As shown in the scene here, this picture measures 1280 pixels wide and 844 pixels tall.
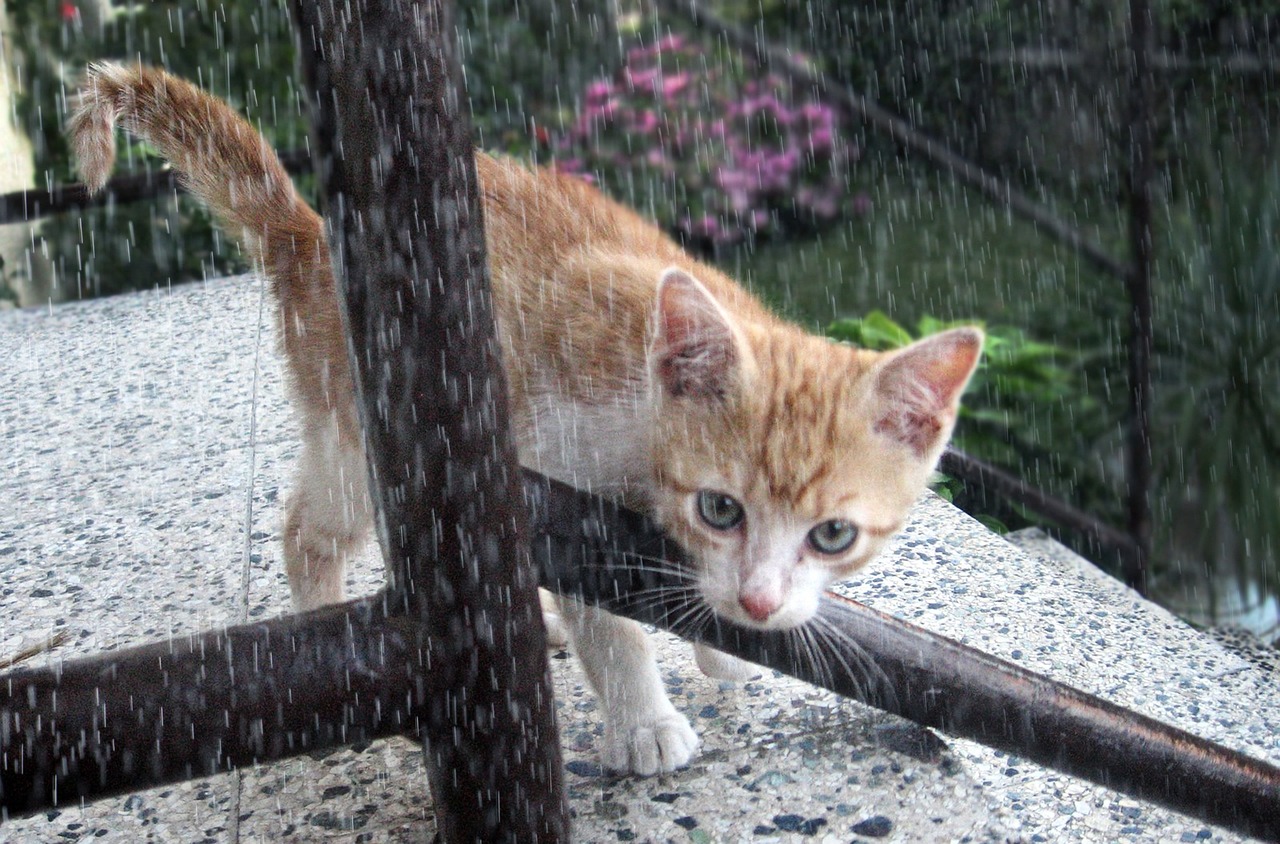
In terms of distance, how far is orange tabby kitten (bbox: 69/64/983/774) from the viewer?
1.74 m

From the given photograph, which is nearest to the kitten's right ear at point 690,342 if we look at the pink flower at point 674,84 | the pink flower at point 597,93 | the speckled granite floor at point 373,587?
the speckled granite floor at point 373,587

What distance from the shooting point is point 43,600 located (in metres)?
2.36

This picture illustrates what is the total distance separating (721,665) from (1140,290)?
Result: 202cm

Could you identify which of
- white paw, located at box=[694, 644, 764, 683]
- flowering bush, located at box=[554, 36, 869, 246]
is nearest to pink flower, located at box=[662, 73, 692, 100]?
flowering bush, located at box=[554, 36, 869, 246]

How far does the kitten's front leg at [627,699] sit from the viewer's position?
185 centimetres

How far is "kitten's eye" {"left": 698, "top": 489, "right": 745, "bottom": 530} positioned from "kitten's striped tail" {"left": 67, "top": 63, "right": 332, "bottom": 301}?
0.83 metres

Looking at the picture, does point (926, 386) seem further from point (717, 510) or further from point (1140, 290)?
point (1140, 290)

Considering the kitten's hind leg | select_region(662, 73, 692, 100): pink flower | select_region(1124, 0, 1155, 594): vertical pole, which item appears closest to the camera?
the kitten's hind leg

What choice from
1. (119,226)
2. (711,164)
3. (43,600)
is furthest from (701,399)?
(711,164)

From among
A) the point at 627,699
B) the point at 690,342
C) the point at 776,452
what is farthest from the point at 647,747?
the point at 690,342

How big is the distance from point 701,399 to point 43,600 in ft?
4.55

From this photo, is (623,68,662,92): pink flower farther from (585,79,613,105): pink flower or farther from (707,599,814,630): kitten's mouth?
(707,599,814,630): kitten's mouth

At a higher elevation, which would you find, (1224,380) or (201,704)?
(201,704)

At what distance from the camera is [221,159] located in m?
2.21
